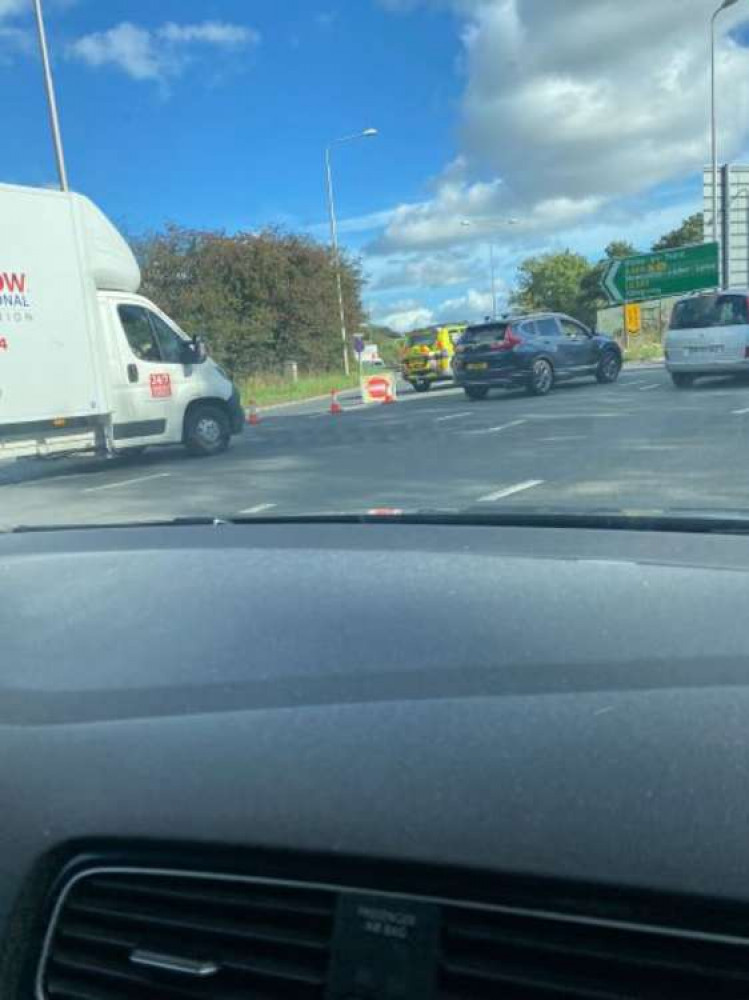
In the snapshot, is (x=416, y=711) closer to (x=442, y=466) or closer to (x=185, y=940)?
(x=185, y=940)

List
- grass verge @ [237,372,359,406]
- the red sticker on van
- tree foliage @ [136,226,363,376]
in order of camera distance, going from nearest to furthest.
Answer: the red sticker on van
grass verge @ [237,372,359,406]
tree foliage @ [136,226,363,376]

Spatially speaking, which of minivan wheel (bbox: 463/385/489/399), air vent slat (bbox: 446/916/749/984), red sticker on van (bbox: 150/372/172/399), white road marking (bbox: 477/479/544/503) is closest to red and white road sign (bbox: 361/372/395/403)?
minivan wheel (bbox: 463/385/489/399)

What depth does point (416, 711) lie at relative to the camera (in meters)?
1.48

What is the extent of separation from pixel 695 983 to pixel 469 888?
293 millimetres

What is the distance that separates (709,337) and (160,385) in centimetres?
1079

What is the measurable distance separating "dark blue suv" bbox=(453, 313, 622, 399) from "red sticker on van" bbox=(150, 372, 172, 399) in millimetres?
8710

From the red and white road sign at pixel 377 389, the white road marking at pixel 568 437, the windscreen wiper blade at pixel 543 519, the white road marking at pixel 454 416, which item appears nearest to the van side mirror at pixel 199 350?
the white road marking at pixel 454 416

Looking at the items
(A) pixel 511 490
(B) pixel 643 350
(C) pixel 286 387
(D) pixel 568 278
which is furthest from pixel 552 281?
(A) pixel 511 490

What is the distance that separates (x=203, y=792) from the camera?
56.3 inches

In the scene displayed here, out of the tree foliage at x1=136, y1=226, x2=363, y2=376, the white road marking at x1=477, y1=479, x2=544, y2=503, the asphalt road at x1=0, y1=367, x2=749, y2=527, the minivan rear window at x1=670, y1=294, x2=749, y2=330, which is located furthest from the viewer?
the tree foliage at x1=136, y1=226, x2=363, y2=376

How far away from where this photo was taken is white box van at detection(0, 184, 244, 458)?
1199 centimetres

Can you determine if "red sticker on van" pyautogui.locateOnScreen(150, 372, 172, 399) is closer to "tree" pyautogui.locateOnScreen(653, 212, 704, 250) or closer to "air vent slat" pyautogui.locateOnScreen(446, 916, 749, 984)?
"air vent slat" pyautogui.locateOnScreen(446, 916, 749, 984)

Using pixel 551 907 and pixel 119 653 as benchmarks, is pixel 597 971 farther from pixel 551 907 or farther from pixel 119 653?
pixel 119 653

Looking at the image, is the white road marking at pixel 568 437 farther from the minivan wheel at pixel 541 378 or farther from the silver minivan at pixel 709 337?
the minivan wheel at pixel 541 378
